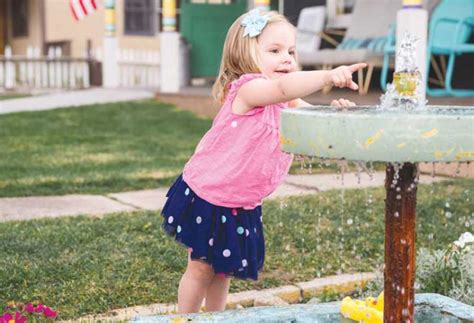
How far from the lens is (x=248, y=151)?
101 inches

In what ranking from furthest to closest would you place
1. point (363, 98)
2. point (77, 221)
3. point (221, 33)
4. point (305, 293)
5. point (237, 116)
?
point (221, 33)
point (363, 98)
point (77, 221)
point (305, 293)
point (237, 116)

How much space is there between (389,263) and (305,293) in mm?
1358

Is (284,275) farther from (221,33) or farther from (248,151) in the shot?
(221,33)

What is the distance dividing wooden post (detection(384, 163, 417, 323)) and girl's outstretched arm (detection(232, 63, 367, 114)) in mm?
252

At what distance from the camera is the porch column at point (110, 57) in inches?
513

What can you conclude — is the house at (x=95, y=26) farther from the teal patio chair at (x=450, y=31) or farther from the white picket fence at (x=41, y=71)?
the teal patio chair at (x=450, y=31)

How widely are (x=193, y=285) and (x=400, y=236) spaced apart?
90 cm

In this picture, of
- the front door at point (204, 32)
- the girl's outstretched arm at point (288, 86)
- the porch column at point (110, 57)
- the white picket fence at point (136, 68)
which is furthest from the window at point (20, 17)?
the girl's outstretched arm at point (288, 86)

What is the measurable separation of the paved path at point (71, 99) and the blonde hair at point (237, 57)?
862 centimetres

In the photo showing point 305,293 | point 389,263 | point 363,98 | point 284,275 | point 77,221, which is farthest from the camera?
point 363,98

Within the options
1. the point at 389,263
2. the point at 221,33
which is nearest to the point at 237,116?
the point at 389,263

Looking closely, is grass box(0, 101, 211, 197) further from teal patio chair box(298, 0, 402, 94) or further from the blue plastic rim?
the blue plastic rim

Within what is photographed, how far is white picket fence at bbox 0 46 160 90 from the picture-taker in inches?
551

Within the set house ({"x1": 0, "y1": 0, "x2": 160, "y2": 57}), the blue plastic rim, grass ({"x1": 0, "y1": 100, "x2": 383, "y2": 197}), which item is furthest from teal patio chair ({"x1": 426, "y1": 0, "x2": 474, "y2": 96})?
house ({"x1": 0, "y1": 0, "x2": 160, "y2": 57})
